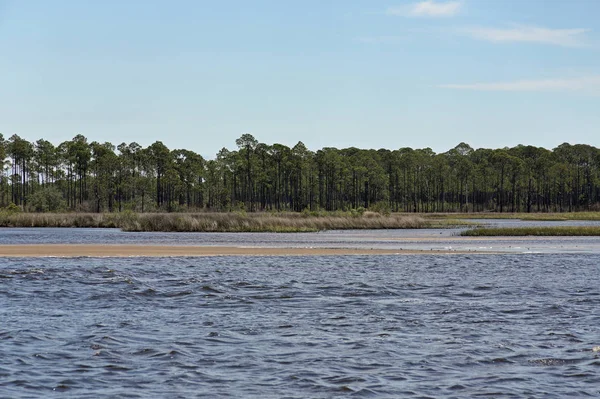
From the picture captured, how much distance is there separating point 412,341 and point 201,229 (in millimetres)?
54687

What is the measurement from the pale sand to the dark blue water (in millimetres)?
7616

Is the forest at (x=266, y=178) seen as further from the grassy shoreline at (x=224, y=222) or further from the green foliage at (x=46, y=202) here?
the grassy shoreline at (x=224, y=222)

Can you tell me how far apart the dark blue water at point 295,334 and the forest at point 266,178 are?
100101 millimetres

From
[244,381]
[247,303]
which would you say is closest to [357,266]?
[247,303]

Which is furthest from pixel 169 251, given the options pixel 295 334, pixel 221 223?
pixel 221 223

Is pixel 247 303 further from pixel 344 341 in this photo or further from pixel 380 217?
pixel 380 217

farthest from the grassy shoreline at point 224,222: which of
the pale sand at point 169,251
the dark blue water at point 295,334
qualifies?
the dark blue water at point 295,334

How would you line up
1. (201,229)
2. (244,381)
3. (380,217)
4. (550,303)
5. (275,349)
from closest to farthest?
1. (244,381)
2. (275,349)
3. (550,303)
4. (201,229)
5. (380,217)

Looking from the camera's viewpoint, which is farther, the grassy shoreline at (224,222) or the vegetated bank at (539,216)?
the vegetated bank at (539,216)

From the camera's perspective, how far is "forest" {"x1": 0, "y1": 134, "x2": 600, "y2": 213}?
151 meters

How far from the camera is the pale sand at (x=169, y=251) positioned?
3700 cm

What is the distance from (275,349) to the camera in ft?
49.2

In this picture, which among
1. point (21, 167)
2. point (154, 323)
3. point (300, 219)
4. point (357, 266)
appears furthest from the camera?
point (21, 167)

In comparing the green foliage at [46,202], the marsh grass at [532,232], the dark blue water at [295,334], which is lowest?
the dark blue water at [295,334]
